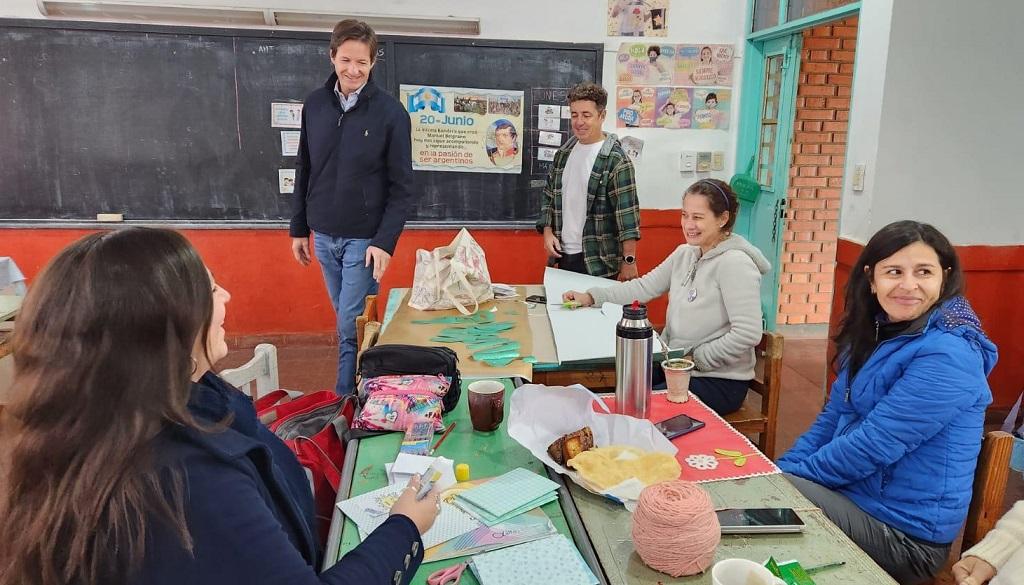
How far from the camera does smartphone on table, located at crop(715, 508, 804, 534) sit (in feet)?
3.79

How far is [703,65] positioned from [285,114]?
2.53 m

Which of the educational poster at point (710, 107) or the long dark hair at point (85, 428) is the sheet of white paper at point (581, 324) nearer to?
the long dark hair at point (85, 428)

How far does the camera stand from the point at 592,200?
336 centimetres

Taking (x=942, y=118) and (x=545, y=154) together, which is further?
(x=545, y=154)

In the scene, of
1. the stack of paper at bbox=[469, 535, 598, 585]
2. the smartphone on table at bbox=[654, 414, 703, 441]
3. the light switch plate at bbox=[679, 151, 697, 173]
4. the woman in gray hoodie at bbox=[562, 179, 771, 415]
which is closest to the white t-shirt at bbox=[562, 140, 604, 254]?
the woman in gray hoodie at bbox=[562, 179, 771, 415]

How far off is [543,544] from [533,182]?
11.1 feet

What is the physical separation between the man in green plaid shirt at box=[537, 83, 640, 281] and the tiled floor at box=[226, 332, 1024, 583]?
109cm

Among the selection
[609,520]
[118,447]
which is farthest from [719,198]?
[118,447]

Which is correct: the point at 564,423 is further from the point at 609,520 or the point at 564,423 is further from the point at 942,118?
the point at 942,118

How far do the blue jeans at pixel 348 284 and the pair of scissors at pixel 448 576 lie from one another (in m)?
1.78

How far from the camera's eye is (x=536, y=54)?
4148mm

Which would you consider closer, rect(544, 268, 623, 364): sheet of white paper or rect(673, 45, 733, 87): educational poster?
rect(544, 268, 623, 364): sheet of white paper

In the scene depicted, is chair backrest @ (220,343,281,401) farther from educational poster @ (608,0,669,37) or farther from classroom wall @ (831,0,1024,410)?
educational poster @ (608,0,669,37)

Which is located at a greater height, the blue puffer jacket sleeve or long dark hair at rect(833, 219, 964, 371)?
long dark hair at rect(833, 219, 964, 371)
